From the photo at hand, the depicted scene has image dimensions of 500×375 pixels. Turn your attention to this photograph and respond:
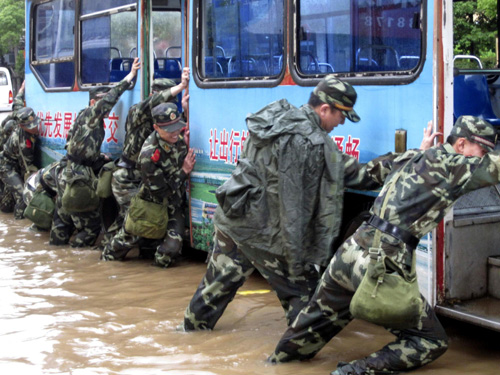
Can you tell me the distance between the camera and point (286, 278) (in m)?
4.16

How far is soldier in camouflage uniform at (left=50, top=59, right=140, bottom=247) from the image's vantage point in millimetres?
7055

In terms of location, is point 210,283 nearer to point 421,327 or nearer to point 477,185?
point 421,327

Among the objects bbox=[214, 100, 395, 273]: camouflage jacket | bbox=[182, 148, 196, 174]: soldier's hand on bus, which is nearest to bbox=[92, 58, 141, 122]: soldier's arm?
bbox=[182, 148, 196, 174]: soldier's hand on bus

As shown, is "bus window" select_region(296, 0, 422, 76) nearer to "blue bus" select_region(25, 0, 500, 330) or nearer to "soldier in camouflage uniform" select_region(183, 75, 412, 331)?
"blue bus" select_region(25, 0, 500, 330)

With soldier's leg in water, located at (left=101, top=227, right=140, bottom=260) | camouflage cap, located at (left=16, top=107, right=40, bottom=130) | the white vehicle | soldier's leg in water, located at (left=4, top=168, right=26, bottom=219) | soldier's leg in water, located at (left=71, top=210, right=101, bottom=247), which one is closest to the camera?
soldier's leg in water, located at (left=101, top=227, right=140, bottom=260)

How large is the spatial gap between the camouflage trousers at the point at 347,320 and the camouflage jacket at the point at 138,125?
9.97 feet

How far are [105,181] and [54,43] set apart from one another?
2.16m

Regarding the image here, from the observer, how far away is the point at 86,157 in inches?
286

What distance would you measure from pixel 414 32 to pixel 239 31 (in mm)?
1759

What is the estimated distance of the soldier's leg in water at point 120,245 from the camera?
22.0ft

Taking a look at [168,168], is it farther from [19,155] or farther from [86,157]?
[19,155]

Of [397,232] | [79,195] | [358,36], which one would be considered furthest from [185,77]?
[397,232]

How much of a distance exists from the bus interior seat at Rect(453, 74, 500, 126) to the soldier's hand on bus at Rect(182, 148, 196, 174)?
6.91 feet

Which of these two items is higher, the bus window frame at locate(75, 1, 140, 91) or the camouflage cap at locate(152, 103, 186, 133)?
the bus window frame at locate(75, 1, 140, 91)
